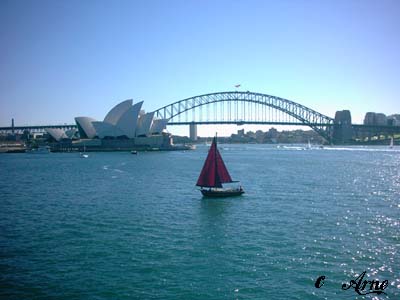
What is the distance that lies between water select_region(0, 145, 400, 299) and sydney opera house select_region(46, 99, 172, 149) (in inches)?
2816

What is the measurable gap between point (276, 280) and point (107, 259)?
551 centimetres

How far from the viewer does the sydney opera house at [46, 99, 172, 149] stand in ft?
319

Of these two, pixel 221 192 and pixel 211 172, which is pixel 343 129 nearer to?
pixel 211 172

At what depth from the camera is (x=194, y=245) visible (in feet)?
47.8

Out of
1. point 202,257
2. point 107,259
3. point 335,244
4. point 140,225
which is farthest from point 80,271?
point 335,244

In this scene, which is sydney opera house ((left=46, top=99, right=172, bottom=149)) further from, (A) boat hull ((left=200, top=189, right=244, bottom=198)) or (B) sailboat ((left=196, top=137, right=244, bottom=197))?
(A) boat hull ((left=200, top=189, right=244, bottom=198))

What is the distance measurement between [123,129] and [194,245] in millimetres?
87679

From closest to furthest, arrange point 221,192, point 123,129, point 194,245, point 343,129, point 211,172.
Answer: point 194,245
point 221,192
point 211,172
point 123,129
point 343,129

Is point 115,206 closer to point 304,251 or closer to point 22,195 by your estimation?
point 22,195

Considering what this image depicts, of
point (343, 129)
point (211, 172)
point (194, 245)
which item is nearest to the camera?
point (194, 245)

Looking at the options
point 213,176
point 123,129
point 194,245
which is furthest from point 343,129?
point 194,245

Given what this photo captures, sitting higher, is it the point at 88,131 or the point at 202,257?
the point at 88,131

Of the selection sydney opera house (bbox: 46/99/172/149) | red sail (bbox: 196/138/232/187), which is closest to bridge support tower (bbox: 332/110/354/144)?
sydney opera house (bbox: 46/99/172/149)

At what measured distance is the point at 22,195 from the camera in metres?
26.6
